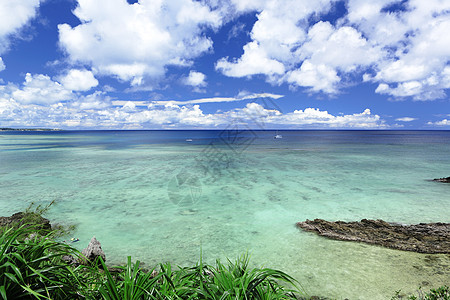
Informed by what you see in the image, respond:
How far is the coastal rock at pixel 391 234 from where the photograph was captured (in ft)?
22.5

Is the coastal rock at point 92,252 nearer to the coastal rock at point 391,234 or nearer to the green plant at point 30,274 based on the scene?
the green plant at point 30,274

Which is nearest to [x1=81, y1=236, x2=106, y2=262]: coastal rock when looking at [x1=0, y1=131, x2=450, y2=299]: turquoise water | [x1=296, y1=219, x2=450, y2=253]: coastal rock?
[x1=0, y1=131, x2=450, y2=299]: turquoise water

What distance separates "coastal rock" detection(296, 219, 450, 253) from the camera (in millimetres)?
6843

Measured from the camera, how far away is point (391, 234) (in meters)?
7.77

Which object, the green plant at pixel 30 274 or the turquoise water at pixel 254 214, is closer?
the green plant at pixel 30 274

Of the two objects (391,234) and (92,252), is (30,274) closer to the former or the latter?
(92,252)

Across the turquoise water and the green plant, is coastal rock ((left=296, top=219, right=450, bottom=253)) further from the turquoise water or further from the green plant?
the green plant

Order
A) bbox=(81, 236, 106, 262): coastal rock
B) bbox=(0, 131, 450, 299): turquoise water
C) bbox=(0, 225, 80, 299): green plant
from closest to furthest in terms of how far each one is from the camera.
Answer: bbox=(0, 225, 80, 299): green plant, bbox=(81, 236, 106, 262): coastal rock, bbox=(0, 131, 450, 299): turquoise water

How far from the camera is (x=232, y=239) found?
835 centimetres

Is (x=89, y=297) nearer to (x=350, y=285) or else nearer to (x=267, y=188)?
(x=350, y=285)

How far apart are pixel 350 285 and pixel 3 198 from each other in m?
17.4

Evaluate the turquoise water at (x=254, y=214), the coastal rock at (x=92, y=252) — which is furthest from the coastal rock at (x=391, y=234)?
the coastal rock at (x=92, y=252)

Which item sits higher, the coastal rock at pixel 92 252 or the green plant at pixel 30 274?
the green plant at pixel 30 274

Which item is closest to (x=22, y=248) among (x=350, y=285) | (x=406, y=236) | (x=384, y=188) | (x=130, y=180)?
(x=350, y=285)
